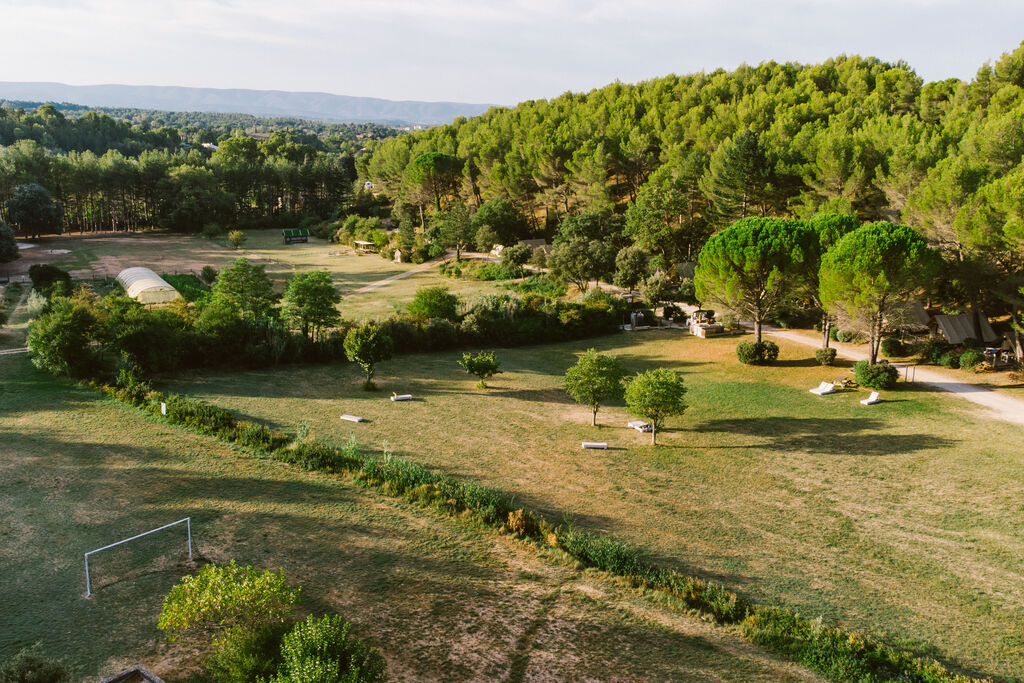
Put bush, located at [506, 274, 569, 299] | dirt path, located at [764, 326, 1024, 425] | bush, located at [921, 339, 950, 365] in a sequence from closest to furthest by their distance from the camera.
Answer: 1. dirt path, located at [764, 326, 1024, 425]
2. bush, located at [921, 339, 950, 365]
3. bush, located at [506, 274, 569, 299]

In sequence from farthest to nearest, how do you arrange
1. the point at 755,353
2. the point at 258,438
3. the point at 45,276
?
the point at 45,276
the point at 755,353
the point at 258,438

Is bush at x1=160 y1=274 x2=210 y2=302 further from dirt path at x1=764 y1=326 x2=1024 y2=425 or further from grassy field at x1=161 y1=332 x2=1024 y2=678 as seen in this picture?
dirt path at x1=764 y1=326 x2=1024 y2=425

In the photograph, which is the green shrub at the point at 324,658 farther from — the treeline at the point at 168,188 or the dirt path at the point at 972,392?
the treeline at the point at 168,188

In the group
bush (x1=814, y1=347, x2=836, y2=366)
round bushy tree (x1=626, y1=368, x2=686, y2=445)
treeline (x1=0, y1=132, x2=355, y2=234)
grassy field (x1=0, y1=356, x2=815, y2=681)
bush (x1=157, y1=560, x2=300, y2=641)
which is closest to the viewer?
bush (x1=157, y1=560, x2=300, y2=641)

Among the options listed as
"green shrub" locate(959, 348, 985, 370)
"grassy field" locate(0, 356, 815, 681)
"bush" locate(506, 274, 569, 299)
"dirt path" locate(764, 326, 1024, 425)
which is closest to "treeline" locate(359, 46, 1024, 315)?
"green shrub" locate(959, 348, 985, 370)

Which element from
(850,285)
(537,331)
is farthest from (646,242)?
(850,285)

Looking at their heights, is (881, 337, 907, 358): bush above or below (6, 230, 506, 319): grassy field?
below

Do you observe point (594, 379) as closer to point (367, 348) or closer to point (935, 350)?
point (367, 348)

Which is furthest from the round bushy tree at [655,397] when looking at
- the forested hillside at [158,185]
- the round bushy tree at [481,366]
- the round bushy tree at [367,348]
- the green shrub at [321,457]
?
the forested hillside at [158,185]

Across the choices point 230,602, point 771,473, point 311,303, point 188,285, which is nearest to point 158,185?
point 188,285
